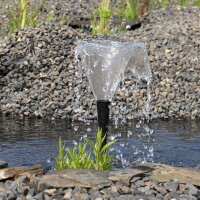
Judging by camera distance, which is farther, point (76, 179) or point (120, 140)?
point (120, 140)

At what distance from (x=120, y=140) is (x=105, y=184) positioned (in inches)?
115

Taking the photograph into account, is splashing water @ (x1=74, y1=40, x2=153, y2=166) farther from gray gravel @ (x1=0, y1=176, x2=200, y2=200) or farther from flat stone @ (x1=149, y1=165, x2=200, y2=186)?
gray gravel @ (x1=0, y1=176, x2=200, y2=200)

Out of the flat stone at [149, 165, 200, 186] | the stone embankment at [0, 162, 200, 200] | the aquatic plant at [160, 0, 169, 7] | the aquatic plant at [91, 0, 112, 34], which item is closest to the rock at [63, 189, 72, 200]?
the stone embankment at [0, 162, 200, 200]

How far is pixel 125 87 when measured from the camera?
11.3 meters

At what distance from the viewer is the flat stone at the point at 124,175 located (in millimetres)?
6016

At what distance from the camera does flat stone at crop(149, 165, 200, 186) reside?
20.0 ft

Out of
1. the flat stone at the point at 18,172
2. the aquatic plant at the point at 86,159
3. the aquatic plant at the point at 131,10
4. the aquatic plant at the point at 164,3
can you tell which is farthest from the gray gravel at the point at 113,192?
the aquatic plant at the point at 164,3

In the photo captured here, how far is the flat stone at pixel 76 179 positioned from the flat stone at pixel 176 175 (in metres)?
0.46

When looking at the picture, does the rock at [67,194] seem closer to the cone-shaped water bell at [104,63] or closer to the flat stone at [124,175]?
the flat stone at [124,175]

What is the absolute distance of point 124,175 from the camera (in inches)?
239

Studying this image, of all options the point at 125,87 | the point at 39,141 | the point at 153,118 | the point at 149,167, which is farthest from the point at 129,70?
the point at 149,167

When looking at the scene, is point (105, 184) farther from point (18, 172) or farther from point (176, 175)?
point (18, 172)

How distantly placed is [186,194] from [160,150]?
92.0 inches

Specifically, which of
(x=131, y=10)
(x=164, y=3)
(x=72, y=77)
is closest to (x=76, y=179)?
(x=72, y=77)
